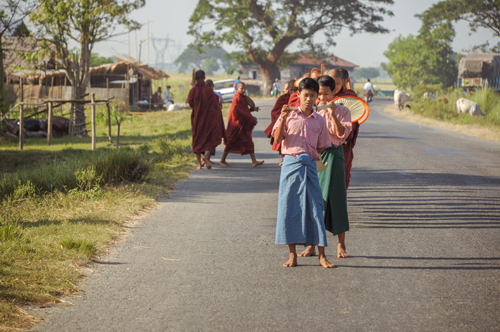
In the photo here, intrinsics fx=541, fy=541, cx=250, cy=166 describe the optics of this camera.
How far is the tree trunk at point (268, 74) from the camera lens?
51219 millimetres

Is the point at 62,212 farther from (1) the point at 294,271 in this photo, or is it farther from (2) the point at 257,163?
(2) the point at 257,163

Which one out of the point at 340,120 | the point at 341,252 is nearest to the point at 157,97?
the point at 340,120

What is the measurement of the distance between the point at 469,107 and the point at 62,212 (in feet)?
69.9

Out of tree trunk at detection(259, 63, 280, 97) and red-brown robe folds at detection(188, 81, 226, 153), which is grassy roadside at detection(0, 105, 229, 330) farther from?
tree trunk at detection(259, 63, 280, 97)

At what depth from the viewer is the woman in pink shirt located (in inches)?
203

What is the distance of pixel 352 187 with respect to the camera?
29.3 ft

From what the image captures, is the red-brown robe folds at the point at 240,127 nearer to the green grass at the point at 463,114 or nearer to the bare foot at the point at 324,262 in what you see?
the bare foot at the point at 324,262

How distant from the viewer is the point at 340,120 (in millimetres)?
5281

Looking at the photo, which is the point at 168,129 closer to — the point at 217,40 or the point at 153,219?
the point at 153,219

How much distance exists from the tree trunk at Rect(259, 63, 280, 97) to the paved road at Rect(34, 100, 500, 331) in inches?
1709

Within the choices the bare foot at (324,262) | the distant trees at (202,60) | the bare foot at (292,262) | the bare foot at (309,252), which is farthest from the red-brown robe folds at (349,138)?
the distant trees at (202,60)

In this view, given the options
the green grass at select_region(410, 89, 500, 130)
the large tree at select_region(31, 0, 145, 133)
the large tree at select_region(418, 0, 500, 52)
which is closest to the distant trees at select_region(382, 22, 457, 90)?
the large tree at select_region(418, 0, 500, 52)

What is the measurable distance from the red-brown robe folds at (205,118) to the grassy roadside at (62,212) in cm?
65

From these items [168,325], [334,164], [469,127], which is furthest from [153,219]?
[469,127]
